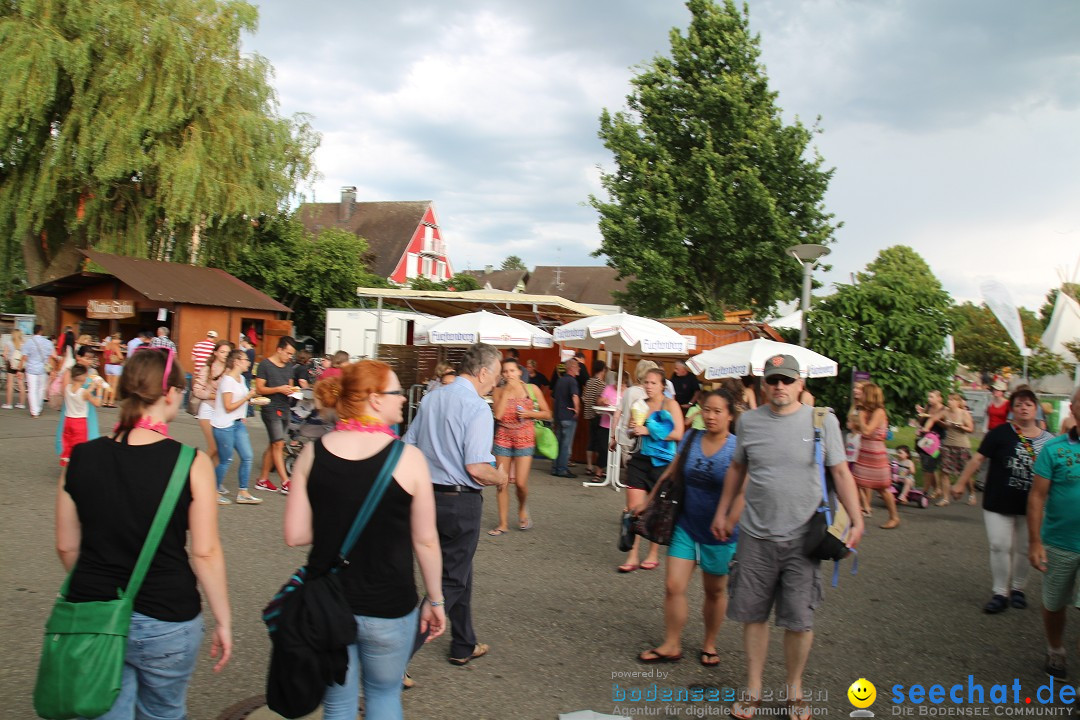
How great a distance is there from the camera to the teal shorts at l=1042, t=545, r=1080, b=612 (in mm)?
4696

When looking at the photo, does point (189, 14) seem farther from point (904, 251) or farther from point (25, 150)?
point (904, 251)

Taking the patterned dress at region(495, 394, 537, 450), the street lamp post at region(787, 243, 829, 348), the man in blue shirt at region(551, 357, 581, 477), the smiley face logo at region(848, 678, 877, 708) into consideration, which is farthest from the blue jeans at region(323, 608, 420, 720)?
the street lamp post at region(787, 243, 829, 348)

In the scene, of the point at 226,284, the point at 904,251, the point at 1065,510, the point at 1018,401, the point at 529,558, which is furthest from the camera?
the point at 904,251

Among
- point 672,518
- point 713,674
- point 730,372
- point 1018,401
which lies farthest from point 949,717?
point 730,372

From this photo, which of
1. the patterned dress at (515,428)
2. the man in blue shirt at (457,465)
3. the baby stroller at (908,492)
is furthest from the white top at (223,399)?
the baby stroller at (908,492)

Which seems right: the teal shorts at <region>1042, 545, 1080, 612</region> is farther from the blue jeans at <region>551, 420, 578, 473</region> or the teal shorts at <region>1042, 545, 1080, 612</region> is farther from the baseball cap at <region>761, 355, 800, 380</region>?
the blue jeans at <region>551, 420, 578, 473</region>

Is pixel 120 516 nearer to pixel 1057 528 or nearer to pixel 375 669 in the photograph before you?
pixel 375 669

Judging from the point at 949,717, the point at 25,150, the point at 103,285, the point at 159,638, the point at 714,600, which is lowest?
the point at 949,717

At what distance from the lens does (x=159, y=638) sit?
2.71m

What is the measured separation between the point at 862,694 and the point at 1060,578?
1.43 m

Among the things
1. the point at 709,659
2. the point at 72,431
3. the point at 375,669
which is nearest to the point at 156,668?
the point at 375,669

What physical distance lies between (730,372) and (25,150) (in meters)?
21.6

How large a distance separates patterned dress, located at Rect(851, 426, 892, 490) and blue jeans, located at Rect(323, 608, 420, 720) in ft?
26.6

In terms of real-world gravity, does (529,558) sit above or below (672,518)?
below
